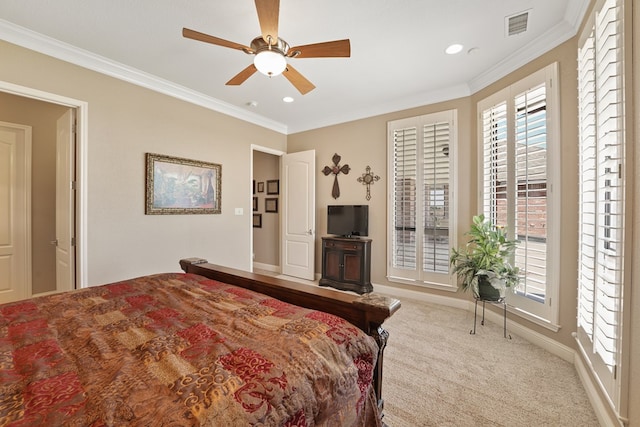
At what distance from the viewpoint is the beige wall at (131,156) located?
2.64m

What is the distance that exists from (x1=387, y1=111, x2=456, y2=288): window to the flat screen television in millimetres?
393

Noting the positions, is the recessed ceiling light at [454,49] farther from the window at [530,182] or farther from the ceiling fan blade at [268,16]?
the ceiling fan blade at [268,16]

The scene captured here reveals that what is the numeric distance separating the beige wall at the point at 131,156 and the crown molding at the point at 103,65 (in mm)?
63

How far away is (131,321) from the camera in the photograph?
1273 millimetres

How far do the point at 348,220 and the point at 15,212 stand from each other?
4461 millimetres

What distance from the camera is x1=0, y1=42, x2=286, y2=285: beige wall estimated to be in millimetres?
2643

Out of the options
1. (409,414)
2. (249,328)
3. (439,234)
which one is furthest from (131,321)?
(439,234)

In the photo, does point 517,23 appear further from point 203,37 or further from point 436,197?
point 203,37

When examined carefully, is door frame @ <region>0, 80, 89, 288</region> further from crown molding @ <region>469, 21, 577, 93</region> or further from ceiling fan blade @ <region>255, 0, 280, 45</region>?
crown molding @ <region>469, 21, 577, 93</region>

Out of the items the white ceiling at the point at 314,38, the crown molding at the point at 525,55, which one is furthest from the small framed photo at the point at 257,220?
the crown molding at the point at 525,55

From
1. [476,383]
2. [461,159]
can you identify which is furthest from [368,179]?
[476,383]

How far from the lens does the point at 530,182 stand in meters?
2.55

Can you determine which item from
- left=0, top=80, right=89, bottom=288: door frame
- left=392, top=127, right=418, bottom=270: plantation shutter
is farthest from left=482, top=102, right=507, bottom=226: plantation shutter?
left=0, top=80, right=89, bottom=288: door frame

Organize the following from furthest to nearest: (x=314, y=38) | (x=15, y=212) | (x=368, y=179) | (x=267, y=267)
→ (x=267, y=267) < (x=368, y=179) < (x=15, y=212) < (x=314, y=38)
